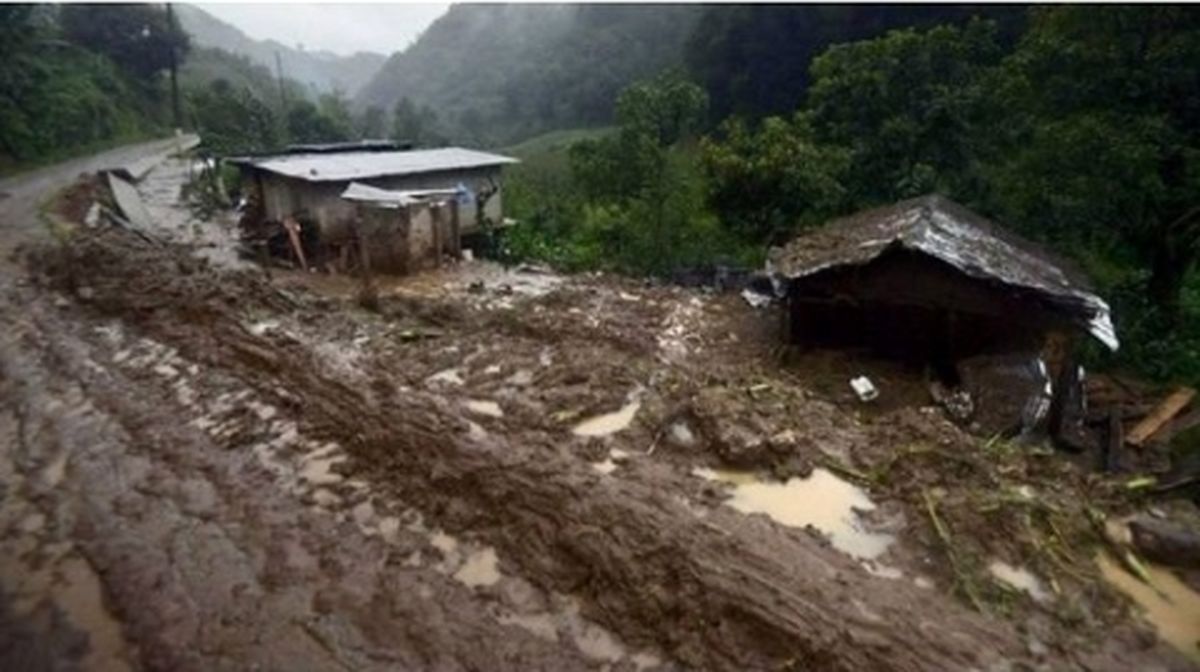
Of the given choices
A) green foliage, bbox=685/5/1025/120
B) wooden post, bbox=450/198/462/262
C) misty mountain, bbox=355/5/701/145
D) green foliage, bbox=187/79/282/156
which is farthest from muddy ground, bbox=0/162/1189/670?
misty mountain, bbox=355/5/701/145

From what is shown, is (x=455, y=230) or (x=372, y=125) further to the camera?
(x=372, y=125)

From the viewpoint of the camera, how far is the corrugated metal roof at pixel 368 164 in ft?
67.7

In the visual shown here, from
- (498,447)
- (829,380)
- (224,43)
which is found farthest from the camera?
(224,43)

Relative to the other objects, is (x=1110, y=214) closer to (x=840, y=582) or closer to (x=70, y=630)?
(x=840, y=582)

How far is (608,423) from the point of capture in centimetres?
914

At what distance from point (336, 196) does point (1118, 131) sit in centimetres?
1722

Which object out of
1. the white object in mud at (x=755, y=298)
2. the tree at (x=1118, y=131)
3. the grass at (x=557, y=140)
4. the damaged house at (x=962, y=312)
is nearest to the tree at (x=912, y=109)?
the tree at (x=1118, y=131)

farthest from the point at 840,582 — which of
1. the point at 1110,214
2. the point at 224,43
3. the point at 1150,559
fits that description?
the point at 224,43

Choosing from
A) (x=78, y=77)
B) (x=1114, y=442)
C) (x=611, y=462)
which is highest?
(x=78, y=77)

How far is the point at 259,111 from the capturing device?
39219mm

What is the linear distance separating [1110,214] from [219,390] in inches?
594

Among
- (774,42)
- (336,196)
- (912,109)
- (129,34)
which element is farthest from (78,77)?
(912,109)

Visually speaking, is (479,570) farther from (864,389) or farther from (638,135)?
(638,135)

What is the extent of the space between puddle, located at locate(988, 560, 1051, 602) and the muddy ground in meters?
0.05
